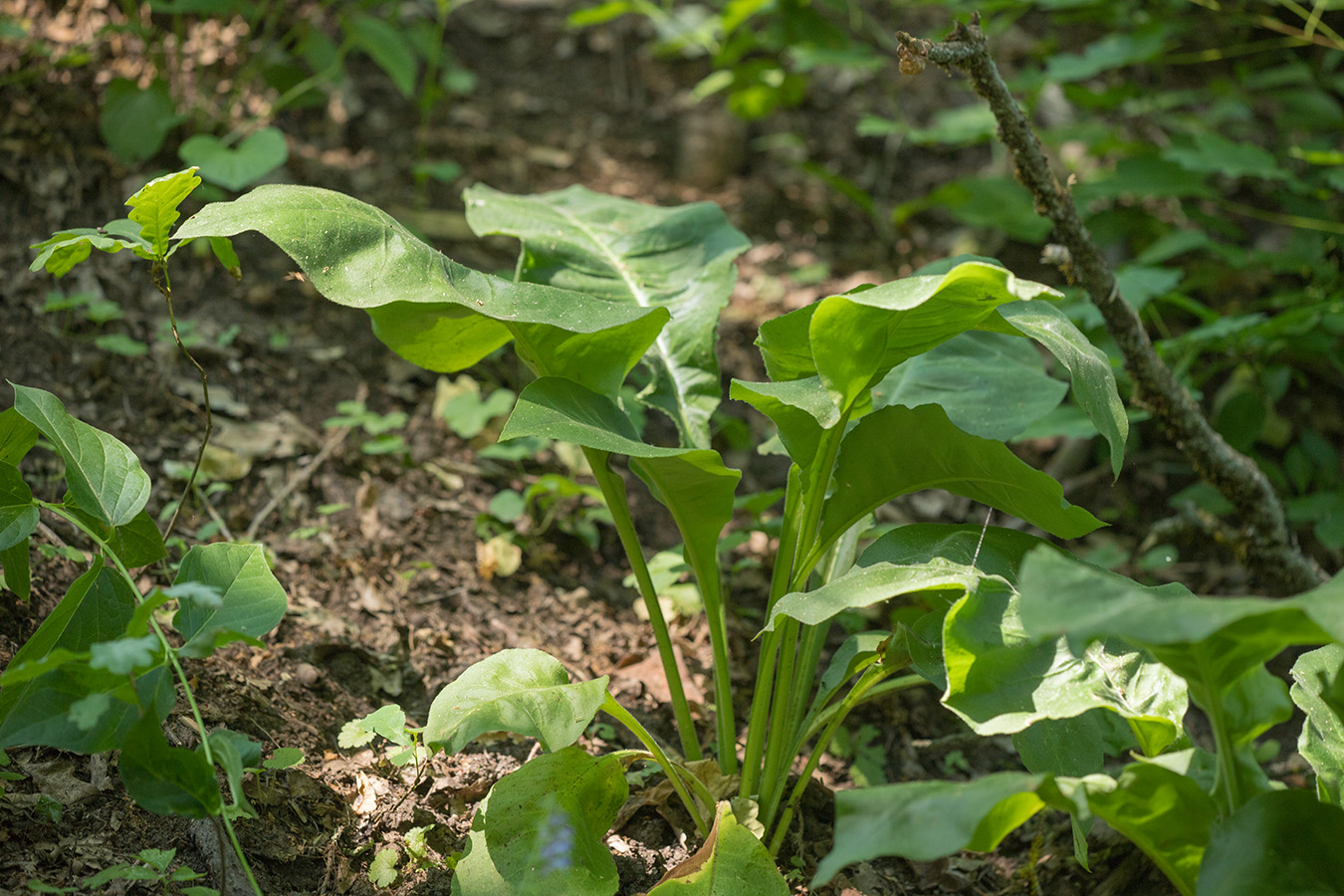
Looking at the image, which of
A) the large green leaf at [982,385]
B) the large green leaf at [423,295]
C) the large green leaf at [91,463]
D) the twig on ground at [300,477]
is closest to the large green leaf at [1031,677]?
the large green leaf at [982,385]

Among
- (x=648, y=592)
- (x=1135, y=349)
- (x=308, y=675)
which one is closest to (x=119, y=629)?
(x=308, y=675)

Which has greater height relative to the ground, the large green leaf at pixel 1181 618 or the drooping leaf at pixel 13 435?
the drooping leaf at pixel 13 435

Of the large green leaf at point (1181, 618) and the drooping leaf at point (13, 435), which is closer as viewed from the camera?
the large green leaf at point (1181, 618)

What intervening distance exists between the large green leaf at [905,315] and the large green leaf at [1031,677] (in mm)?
357

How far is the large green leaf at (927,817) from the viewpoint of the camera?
2.70 feet

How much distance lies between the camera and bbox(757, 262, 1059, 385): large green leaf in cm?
106

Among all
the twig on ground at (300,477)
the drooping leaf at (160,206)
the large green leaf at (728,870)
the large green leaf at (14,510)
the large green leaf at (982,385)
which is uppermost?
the drooping leaf at (160,206)

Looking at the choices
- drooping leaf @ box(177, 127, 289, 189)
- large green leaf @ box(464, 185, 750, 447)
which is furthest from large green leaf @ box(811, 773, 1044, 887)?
drooping leaf @ box(177, 127, 289, 189)

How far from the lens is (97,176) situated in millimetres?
2469

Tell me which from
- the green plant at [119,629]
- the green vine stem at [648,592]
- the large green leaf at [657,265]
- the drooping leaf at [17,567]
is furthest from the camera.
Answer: the large green leaf at [657,265]

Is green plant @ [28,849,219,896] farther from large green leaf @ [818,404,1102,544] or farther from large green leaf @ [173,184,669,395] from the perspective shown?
large green leaf @ [818,404,1102,544]

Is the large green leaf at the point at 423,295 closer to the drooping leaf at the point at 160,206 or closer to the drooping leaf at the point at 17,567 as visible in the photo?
the drooping leaf at the point at 160,206

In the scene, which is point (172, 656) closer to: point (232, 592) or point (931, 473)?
point (232, 592)

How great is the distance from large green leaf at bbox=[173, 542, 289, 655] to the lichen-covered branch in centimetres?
123
